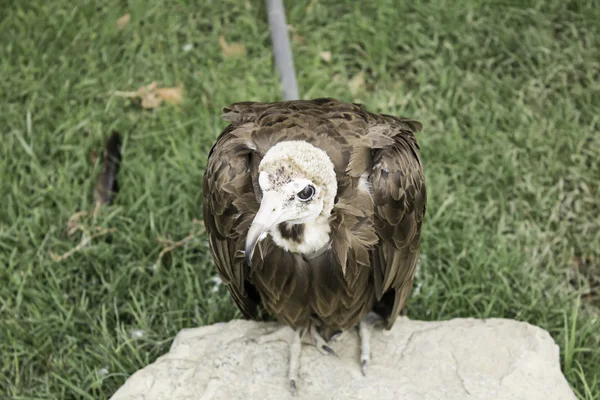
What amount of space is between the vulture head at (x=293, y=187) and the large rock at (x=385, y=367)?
2.72ft

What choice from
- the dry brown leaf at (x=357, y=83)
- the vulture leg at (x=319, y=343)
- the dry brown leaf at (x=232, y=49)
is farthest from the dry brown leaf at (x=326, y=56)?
the vulture leg at (x=319, y=343)

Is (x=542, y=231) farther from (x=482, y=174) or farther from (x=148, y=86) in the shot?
(x=148, y=86)

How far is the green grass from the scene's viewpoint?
3447 millimetres

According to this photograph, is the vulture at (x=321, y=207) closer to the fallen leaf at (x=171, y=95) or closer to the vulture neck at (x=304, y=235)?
the vulture neck at (x=304, y=235)

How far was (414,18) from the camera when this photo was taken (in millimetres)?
4758

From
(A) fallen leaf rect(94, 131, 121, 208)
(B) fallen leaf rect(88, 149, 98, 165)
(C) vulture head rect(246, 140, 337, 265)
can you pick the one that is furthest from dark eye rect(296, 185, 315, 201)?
(B) fallen leaf rect(88, 149, 98, 165)

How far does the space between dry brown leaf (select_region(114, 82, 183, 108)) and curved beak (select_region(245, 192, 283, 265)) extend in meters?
2.33

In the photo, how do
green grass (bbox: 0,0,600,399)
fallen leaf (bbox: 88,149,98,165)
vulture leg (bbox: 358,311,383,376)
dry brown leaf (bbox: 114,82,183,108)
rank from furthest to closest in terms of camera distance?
dry brown leaf (bbox: 114,82,183,108)
fallen leaf (bbox: 88,149,98,165)
green grass (bbox: 0,0,600,399)
vulture leg (bbox: 358,311,383,376)

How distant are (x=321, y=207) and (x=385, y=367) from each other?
955mm

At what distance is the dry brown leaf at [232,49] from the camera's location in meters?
4.70

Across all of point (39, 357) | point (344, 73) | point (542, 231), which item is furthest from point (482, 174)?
point (39, 357)

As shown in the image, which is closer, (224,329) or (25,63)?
(224,329)

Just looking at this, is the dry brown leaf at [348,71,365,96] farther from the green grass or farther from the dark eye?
the dark eye

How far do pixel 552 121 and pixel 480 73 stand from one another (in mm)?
572
